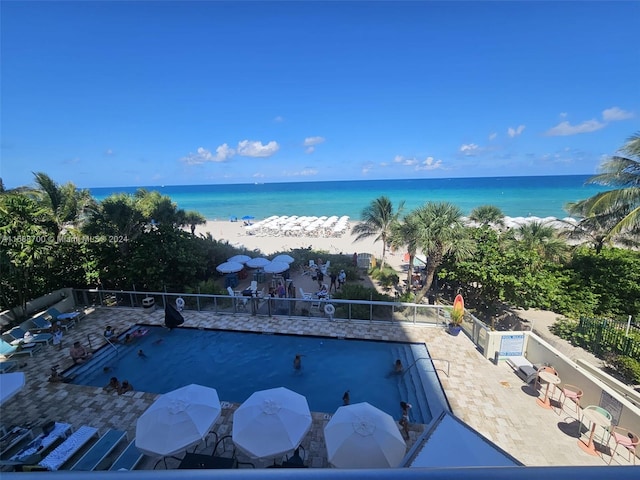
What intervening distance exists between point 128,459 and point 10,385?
3.76m

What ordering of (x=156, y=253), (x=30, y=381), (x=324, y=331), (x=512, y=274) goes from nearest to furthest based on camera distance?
(x=30, y=381) < (x=324, y=331) < (x=512, y=274) < (x=156, y=253)

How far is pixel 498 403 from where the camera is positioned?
8609mm

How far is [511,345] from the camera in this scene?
10586 mm

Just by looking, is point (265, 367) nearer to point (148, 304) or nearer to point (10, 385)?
point (10, 385)

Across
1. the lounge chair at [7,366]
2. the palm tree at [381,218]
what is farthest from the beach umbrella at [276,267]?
the lounge chair at [7,366]

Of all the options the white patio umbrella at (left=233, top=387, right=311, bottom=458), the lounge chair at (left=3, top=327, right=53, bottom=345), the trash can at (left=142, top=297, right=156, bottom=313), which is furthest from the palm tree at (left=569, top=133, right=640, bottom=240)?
the lounge chair at (left=3, top=327, right=53, bottom=345)

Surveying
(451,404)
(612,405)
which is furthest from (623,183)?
(451,404)

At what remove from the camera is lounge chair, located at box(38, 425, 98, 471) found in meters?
6.63

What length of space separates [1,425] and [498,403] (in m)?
12.8

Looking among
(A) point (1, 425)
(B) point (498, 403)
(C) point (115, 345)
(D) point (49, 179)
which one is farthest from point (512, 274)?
(D) point (49, 179)

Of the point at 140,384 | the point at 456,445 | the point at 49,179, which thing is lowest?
the point at 140,384

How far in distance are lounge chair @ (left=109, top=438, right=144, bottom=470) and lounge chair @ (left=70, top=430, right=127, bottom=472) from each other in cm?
30

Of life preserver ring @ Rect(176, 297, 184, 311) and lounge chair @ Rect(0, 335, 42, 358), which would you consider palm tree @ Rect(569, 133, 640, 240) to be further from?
lounge chair @ Rect(0, 335, 42, 358)

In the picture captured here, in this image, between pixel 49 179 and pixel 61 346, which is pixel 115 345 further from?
pixel 49 179
